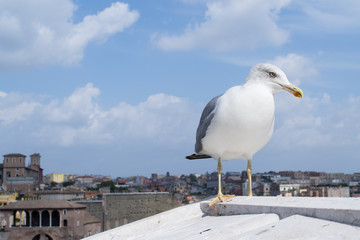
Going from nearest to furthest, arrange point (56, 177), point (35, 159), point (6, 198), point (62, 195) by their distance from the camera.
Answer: point (6, 198) → point (62, 195) → point (35, 159) → point (56, 177)

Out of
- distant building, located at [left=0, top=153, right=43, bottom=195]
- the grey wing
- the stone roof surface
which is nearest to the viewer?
the stone roof surface

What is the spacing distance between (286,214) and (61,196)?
4181 cm

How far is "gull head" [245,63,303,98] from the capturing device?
294cm

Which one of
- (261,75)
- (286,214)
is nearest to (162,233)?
(286,214)

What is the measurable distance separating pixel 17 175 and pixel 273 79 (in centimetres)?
5341

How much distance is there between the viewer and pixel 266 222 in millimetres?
2168

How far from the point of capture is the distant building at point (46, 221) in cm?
2802

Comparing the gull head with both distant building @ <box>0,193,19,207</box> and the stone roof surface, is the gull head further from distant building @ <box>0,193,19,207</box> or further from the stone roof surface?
distant building @ <box>0,193,19,207</box>

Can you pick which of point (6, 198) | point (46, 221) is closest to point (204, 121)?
point (46, 221)

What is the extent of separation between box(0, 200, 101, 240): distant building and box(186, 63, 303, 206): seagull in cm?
2631

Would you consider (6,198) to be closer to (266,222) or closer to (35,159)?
(35,159)

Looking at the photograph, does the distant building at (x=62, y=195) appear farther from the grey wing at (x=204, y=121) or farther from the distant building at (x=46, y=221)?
the grey wing at (x=204, y=121)

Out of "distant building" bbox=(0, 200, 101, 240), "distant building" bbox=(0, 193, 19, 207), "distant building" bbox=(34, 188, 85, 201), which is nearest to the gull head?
"distant building" bbox=(0, 200, 101, 240)

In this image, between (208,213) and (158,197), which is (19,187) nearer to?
(158,197)
